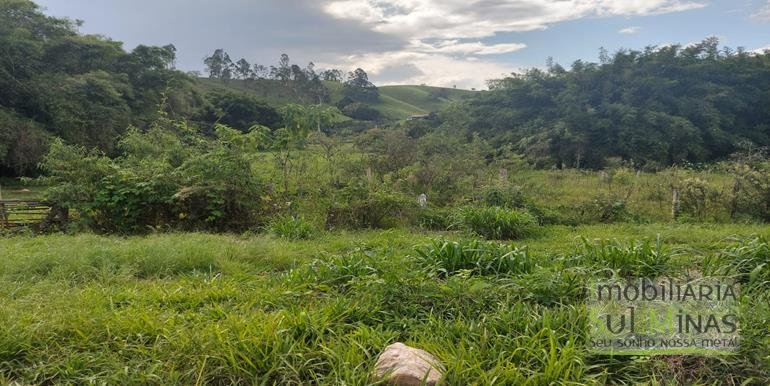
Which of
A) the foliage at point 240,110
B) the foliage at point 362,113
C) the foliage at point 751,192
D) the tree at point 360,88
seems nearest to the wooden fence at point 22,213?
the foliage at point 751,192

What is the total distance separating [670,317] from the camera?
8.24 feet

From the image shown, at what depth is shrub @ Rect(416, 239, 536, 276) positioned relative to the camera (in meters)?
3.42

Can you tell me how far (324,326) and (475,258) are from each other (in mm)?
1474

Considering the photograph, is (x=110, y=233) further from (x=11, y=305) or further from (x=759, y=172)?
(x=759, y=172)

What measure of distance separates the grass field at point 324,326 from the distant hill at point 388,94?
112 ft

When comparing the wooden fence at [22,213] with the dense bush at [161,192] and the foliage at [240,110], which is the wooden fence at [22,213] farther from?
the foliage at [240,110]

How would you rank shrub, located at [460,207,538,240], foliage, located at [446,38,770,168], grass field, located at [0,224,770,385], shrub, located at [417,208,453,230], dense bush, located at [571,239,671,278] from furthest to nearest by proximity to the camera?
foliage, located at [446,38,770,168] → shrub, located at [417,208,453,230] → shrub, located at [460,207,538,240] → dense bush, located at [571,239,671,278] → grass field, located at [0,224,770,385]

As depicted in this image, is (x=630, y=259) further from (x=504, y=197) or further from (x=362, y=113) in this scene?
(x=362, y=113)

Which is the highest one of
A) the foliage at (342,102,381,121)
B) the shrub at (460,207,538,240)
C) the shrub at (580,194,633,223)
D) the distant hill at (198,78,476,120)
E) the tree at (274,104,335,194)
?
the distant hill at (198,78,476,120)

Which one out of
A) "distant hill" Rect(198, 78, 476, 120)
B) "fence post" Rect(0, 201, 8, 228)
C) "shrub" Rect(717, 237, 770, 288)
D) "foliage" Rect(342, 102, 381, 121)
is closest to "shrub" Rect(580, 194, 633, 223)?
"shrub" Rect(717, 237, 770, 288)

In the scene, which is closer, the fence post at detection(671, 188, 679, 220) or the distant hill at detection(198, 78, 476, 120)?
the fence post at detection(671, 188, 679, 220)

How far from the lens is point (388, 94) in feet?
217

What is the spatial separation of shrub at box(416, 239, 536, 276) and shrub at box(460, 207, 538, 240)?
2897 millimetres

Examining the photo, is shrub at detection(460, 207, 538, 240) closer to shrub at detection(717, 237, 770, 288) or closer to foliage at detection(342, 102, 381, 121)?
shrub at detection(717, 237, 770, 288)
